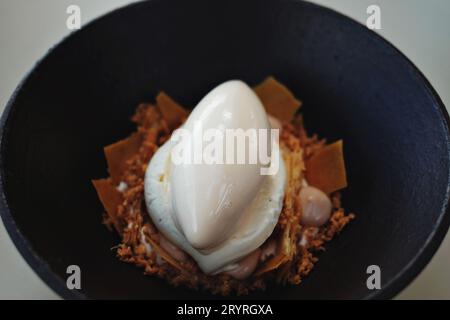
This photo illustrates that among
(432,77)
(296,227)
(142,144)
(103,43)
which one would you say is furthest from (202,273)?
(432,77)

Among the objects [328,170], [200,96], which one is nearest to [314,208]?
[328,170]

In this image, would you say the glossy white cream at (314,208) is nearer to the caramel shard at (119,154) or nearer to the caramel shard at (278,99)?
the caramel shard at (278,99)

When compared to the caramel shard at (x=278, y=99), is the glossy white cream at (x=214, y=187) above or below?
below

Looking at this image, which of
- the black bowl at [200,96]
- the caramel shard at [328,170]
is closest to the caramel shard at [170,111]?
the black bowl at [200,96]
